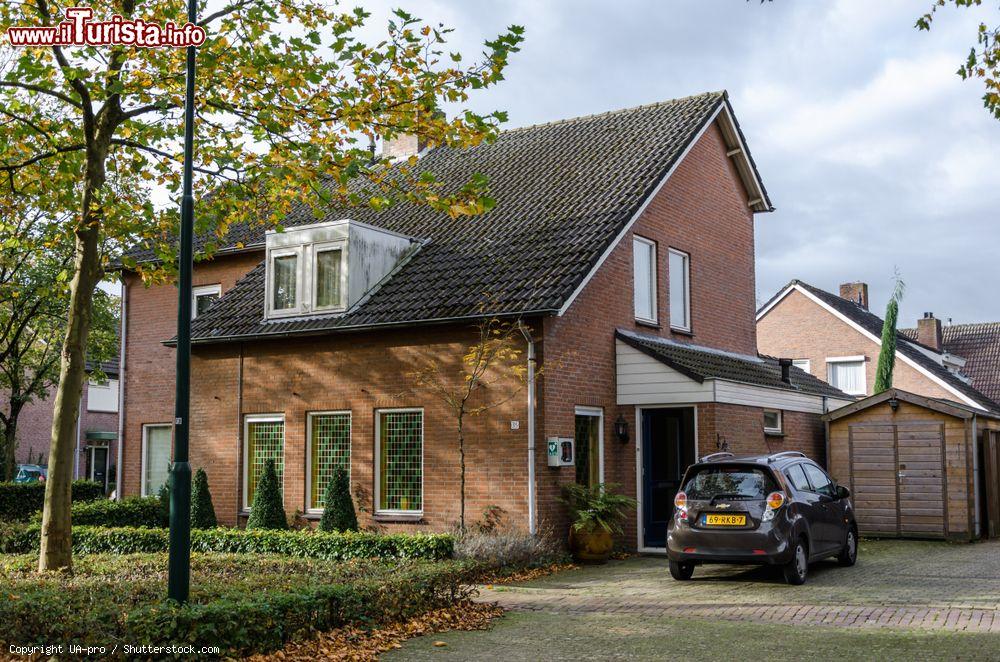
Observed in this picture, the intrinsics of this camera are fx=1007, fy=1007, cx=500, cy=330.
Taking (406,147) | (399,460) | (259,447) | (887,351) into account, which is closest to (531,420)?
(399,460)

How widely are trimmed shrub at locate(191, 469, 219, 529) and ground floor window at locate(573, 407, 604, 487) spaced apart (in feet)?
22.6

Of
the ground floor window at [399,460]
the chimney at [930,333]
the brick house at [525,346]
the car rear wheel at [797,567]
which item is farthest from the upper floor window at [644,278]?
the chimney at [930,333]

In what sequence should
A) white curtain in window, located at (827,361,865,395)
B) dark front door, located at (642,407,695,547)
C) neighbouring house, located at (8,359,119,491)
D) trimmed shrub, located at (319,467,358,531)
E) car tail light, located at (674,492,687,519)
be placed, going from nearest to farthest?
car tail light, located at (674,492,687,519) → trimmed shrub, located at (319,467,358,531) → dark front door, located at (642,407,695,547) → white curtain in window, located at (827,361,865,395) → neighbouring house, located at (8,359,119,491)

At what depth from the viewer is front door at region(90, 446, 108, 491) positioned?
45.7 meters

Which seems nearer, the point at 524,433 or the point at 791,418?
the point at 524,433

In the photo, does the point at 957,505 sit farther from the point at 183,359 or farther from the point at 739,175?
the point at 183,359

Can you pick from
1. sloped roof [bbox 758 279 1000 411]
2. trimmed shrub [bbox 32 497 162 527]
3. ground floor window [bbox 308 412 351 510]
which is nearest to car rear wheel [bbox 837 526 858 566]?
ground floor window [bbox 308 412 351 510]

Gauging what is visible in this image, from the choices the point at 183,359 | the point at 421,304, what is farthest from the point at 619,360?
the point at 183,359

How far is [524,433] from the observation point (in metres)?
16.5

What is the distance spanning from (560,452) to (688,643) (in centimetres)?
690

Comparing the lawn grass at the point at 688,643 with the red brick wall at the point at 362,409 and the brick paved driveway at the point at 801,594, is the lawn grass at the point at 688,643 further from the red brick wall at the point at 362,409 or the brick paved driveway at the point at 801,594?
the red brick wall at the point at 362,409

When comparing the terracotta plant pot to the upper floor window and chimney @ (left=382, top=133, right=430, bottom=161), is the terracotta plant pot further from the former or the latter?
chimney @ (left=382, top=133, right=430, bottom=161)

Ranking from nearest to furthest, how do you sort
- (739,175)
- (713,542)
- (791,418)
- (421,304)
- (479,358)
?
(713,542) < (479,358) < (421,304) < (791,418) < (739,175)

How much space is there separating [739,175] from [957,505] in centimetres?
867
